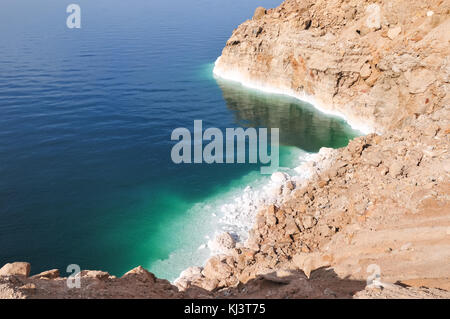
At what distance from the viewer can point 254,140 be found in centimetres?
3341

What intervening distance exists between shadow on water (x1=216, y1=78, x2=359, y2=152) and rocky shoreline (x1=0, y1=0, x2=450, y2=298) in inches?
82.4

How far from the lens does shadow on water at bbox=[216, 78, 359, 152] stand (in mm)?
32781

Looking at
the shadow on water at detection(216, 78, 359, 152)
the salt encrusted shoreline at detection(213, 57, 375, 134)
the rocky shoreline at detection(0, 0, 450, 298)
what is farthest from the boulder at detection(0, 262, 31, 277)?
the salt encrusted shoreline at detection(213, 57, 375, 134)

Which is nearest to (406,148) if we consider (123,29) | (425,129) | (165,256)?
(425,129)

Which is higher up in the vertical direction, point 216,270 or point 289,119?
point 289,119

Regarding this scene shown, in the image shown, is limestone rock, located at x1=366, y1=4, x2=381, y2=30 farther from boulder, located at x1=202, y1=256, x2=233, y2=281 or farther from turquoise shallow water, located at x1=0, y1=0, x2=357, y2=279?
boulder, located at x1=202, y1=256, x2=233, y2=281

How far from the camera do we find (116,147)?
101ft

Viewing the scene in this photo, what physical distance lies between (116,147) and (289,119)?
19.4 m

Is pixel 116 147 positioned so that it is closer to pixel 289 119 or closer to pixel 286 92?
pixel 289 119

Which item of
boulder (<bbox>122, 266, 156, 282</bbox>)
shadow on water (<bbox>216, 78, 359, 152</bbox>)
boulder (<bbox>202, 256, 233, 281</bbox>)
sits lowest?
boulder (<bbox>202, 256, 233, 281</bbox>)

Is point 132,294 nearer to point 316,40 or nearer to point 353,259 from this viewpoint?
point 353,259

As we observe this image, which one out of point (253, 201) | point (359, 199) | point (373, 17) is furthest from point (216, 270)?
point (373, 17)

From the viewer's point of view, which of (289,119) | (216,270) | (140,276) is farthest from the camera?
(289,119)

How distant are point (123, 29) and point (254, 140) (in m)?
67.7
